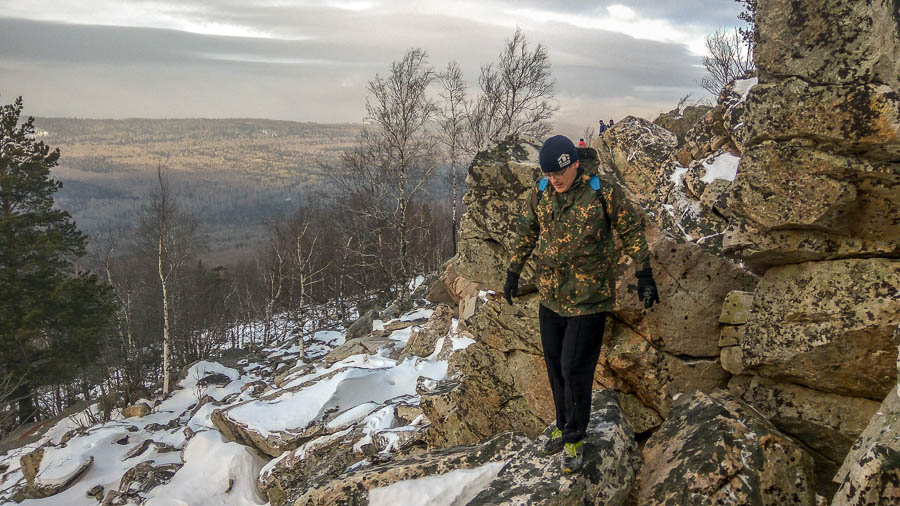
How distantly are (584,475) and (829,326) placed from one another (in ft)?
7.99

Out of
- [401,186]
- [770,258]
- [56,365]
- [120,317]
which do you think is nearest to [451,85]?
[401,186]

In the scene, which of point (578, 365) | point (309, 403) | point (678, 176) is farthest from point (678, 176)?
point (309, 403)

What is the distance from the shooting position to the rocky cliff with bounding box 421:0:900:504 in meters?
3.78

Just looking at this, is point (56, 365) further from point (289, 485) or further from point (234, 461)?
point (289, 485)

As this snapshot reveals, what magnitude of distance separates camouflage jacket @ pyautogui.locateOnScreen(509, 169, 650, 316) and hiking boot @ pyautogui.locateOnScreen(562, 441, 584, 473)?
111cm

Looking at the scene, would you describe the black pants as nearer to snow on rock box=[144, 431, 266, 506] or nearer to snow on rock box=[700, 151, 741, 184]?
snow on rock box=[700, 151, 741, 184]

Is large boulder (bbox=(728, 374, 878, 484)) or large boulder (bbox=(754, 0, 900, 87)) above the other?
large boulder (bbox=(754, 0, 900, 87))

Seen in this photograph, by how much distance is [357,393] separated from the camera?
10859mm

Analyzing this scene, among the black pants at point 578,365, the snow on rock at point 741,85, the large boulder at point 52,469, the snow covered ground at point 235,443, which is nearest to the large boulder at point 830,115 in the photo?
the black pants at point 578,365

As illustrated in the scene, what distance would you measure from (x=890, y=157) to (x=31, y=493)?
1680 centimetres

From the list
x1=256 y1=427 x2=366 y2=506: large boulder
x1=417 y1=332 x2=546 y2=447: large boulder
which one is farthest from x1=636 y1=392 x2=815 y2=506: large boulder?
x1=256 y1=427 x2=366 y2=506: large boulder

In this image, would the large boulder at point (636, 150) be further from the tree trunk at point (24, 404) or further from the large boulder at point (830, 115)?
the tree trunk at point (24, 404)

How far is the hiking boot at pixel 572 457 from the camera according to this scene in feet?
13.0

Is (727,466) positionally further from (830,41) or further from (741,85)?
(741,85)
